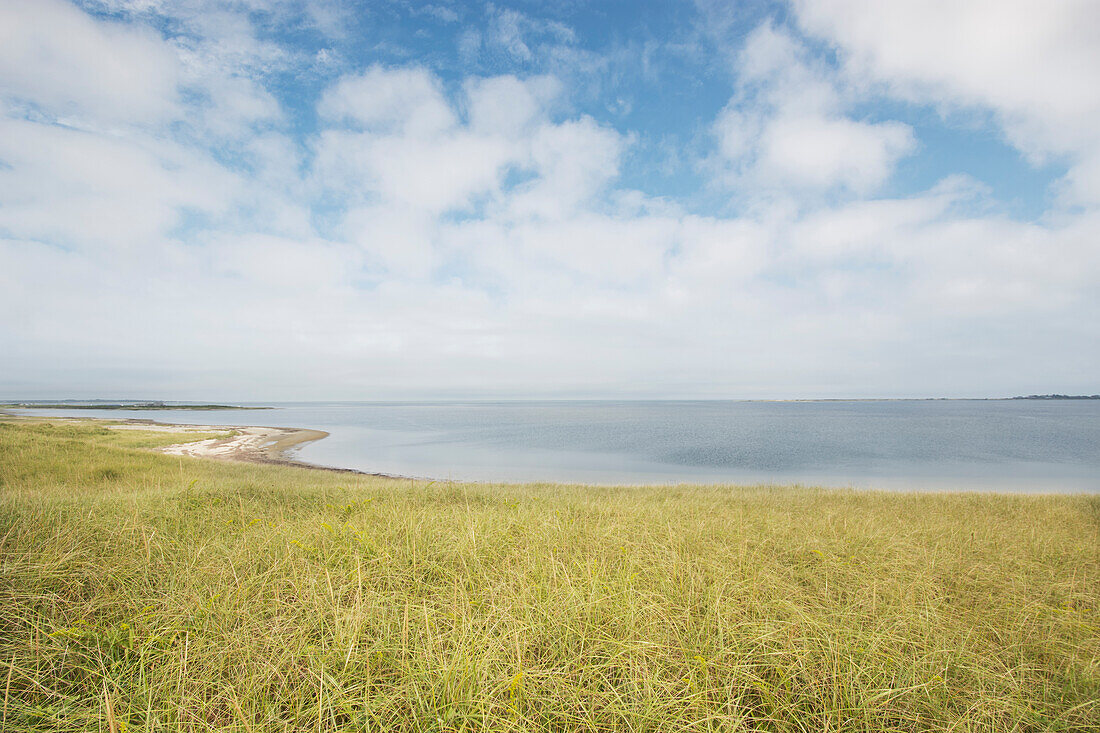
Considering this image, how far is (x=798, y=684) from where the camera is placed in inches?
120

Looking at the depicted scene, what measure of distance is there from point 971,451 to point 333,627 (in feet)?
183

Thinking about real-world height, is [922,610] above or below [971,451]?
above

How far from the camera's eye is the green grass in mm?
2781

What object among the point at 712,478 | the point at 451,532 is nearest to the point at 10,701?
the point at 451,532

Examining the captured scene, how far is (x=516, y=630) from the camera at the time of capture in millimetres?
3398

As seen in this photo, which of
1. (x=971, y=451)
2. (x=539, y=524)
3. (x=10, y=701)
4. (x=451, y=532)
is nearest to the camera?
(x=10, y=701)

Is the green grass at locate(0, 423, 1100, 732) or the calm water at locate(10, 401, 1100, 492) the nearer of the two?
the green grass at locate(0, 423, 1100, 732)

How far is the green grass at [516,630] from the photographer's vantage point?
2.78m

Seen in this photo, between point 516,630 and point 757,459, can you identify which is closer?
point 516,630

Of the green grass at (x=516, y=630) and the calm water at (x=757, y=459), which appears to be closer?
the green grass at (x=516, y=630)

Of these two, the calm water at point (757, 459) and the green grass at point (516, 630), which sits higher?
the green grass at point (516, 630)

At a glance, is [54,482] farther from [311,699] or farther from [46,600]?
[311,699]

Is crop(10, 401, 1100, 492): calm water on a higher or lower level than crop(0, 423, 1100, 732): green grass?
lower

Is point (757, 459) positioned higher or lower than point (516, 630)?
lower
